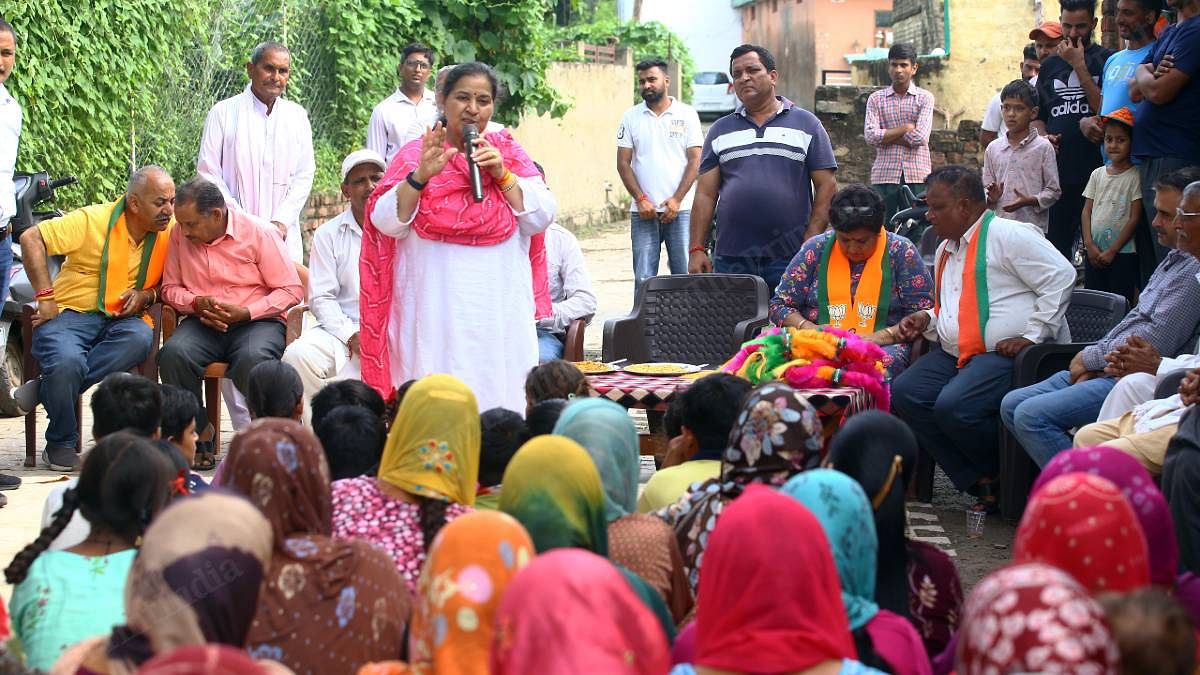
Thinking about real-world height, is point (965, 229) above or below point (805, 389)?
above

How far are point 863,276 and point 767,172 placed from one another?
1.49m

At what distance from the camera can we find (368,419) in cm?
→ 461

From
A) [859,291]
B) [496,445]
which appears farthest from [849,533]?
[859,291]

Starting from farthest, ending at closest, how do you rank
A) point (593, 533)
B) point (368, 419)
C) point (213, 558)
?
point (368, 419) → point (593, 533) → point (213, 558)

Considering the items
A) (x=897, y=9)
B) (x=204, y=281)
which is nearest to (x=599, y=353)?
(x=204, y=281)

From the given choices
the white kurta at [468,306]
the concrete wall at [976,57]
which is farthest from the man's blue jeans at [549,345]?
the concrete wall at [976,57]

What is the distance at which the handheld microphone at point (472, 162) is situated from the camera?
18.6ft

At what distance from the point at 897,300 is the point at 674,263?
3.78 m

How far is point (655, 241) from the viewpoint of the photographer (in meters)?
10.5

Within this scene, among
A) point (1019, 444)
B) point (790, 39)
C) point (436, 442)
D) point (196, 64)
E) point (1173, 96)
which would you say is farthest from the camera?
point (790, 39)

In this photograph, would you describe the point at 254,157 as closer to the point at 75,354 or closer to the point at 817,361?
the point at 75,354

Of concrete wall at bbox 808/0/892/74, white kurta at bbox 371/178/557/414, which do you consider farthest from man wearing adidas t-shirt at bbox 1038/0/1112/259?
concrete wall at bbox 808/0/892/74

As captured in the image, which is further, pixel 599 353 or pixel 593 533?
pixel 599 353

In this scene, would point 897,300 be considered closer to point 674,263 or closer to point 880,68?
point 674,263
